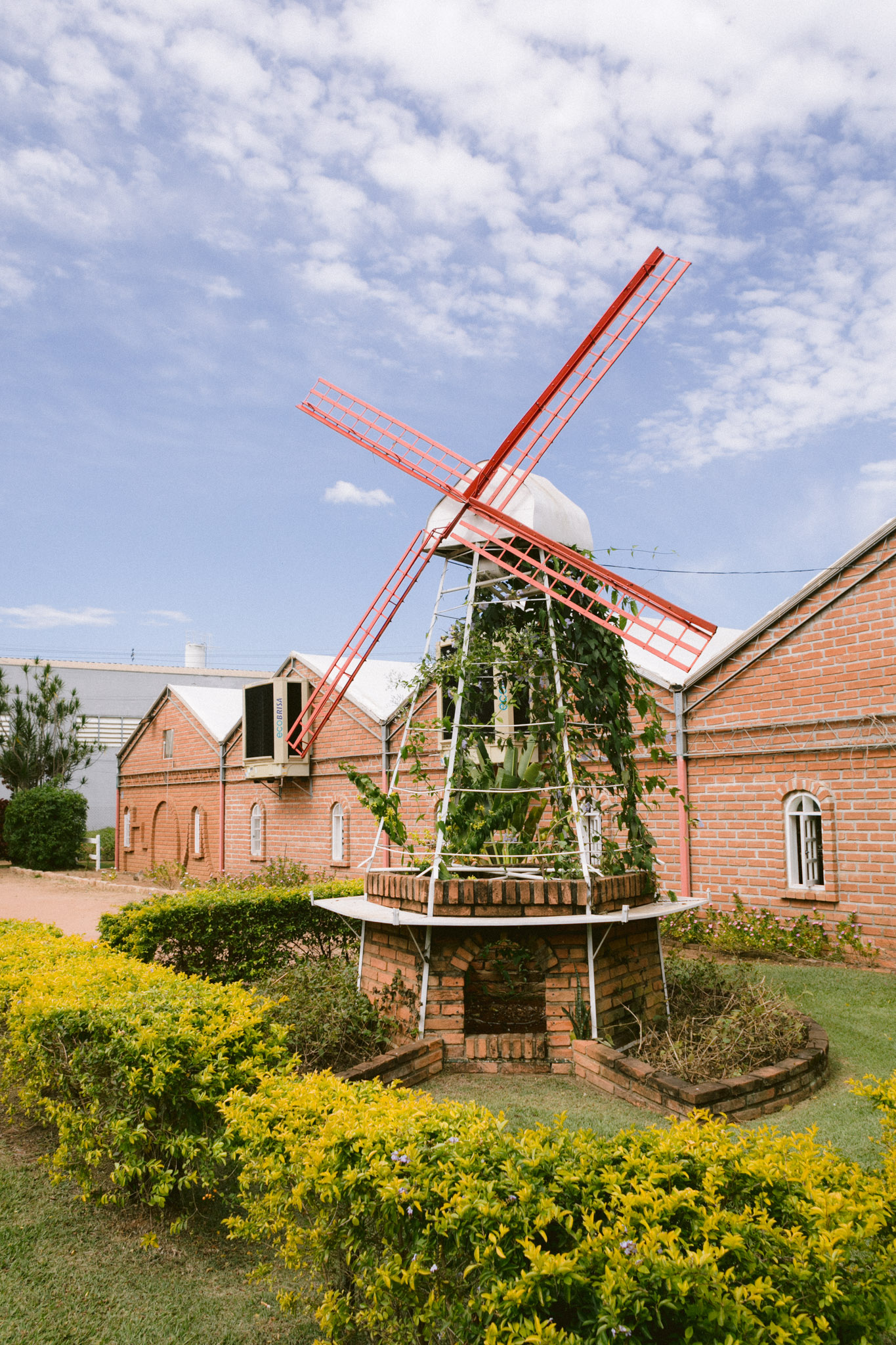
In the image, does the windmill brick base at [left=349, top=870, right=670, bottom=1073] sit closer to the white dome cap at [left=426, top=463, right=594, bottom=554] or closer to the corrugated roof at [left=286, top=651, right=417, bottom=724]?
the white dome cap at [left=426, top=463, right=594, bottom=554]

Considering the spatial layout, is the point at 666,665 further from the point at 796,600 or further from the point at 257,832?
the point at 257,832

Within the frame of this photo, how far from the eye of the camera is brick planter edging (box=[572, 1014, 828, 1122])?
4836 millimetres

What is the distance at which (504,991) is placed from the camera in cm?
673

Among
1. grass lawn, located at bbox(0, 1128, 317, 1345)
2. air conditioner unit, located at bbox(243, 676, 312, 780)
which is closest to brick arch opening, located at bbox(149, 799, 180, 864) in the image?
air conditioner unit, located at bbox(243, 676, 312, 780)

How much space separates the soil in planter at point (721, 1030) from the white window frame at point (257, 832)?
48.2ft

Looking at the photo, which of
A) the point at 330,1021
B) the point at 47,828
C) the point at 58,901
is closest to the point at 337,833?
the point at 58,901

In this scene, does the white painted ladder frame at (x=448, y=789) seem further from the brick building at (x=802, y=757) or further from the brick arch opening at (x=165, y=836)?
the brick arch opening at (x=165, y=836)

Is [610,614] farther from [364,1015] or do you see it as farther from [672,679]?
[672,679]

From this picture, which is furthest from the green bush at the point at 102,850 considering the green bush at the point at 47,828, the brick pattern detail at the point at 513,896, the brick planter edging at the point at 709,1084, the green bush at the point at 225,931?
the brick planter edging at the point at 709,1084

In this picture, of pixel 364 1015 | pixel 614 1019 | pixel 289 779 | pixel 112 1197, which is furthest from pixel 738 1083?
pixel 289 779

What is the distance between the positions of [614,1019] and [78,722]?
96.9 ft

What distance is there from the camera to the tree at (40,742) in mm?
28859

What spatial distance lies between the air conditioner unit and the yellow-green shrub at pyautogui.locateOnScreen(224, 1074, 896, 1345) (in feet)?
50.8

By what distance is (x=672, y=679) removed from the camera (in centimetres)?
1196
